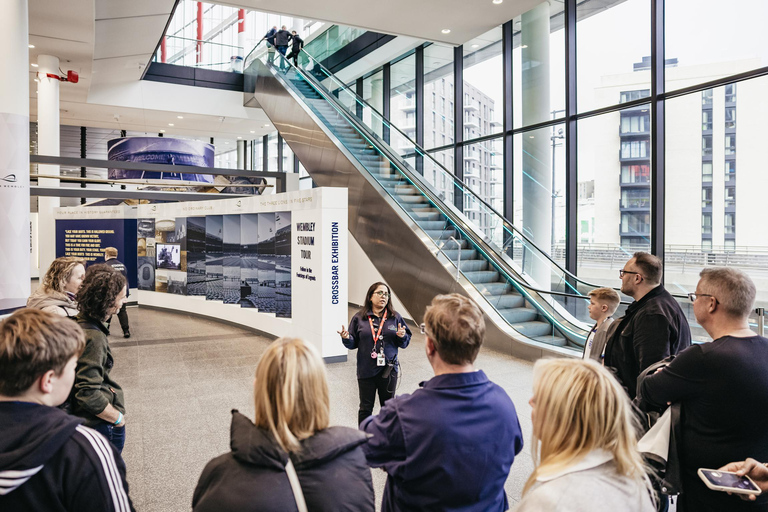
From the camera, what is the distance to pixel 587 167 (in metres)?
9.05

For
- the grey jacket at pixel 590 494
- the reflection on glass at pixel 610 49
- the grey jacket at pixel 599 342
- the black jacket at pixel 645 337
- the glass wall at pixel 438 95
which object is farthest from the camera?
the glass wall at pixel 438 95

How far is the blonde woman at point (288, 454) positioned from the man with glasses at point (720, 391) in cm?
146

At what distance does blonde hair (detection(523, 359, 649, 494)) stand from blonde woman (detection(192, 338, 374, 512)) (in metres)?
0.51

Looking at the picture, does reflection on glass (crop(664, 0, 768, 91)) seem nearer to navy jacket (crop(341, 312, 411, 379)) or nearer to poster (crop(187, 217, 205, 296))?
navy jacket (crop(341, 312, 411, 379))

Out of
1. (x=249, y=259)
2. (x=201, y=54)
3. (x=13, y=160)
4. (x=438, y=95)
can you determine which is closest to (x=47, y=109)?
(x=249, y=259)

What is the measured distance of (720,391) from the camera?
6.91 feet

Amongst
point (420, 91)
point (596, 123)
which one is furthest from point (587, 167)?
point (420, 91)

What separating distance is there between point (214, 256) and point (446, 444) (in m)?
9.64

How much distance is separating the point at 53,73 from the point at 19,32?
6.80 m

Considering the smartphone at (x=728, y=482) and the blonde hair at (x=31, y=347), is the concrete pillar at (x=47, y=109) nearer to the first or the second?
the blonde hair at (x=31, y=347)

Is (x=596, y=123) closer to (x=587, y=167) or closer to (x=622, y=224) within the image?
(x=587, y=167)

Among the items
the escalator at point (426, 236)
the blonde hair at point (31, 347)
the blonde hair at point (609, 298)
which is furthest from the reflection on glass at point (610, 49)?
the blonde hair at point (31, 347)

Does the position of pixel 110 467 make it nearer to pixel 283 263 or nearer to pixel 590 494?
pixel 590 494

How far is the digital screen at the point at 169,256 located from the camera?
467 inches
